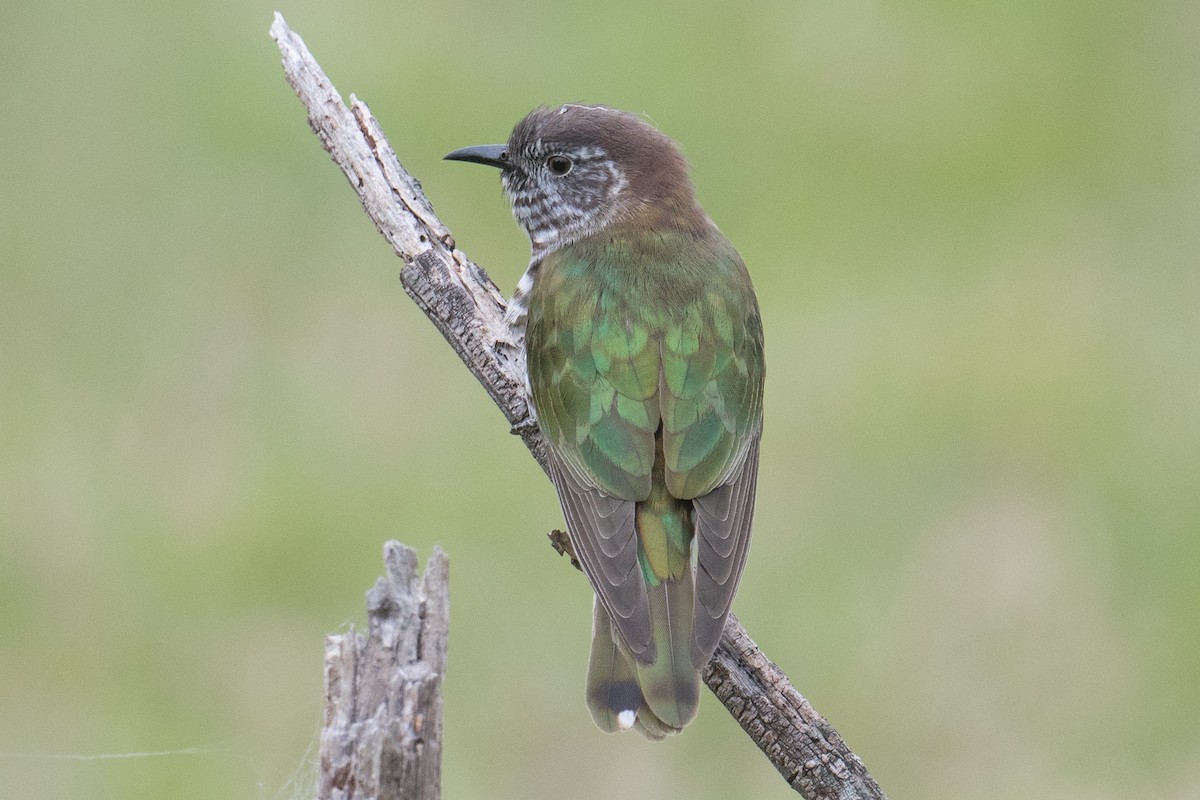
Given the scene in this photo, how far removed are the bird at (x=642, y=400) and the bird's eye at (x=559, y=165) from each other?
0.03ft

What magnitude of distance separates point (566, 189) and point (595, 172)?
0.11m

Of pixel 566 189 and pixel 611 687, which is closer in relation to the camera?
pixel 611 687

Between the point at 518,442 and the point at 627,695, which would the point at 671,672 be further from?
the point at 518,442

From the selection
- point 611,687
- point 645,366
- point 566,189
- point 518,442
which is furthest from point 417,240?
point 518,442

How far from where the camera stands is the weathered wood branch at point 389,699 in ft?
10.7

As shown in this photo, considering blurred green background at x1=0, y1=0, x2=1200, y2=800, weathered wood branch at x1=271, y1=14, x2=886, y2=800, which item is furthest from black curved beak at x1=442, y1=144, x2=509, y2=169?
blurred green background at x1=0, y1=0, x2=1200, y2=800

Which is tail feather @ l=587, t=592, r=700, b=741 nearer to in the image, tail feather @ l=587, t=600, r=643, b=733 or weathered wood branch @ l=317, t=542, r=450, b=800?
tail feather @ l=587, t=600, r=643, b=733

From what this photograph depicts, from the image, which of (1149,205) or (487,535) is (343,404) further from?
(1149,205)

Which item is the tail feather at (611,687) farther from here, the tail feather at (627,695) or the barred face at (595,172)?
the barred face at (595,172)

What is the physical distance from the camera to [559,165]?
19.3 feet

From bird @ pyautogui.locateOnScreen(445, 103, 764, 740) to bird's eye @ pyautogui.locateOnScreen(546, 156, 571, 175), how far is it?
0.03 feet

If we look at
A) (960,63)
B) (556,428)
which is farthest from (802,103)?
(556,428)

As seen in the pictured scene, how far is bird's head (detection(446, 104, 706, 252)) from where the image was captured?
5.76m

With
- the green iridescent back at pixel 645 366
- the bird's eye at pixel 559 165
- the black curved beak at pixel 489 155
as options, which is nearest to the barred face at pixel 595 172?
the bird's eye at pixel 559 165
